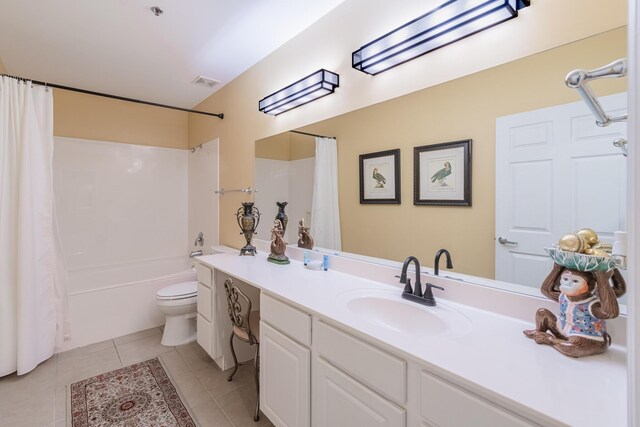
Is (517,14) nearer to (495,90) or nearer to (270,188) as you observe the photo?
(495,90)

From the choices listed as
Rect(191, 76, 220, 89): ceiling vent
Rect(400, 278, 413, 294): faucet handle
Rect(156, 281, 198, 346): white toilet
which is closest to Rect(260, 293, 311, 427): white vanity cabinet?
Rect(400, 278, 413, 294): faucet handle

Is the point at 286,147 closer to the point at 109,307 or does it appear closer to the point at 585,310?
the point at 585,310

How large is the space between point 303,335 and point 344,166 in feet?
3.39

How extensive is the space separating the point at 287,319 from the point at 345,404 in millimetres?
429

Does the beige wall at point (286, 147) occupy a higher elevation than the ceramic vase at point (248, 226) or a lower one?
higher

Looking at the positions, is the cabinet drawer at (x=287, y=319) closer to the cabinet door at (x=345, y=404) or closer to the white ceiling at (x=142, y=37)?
the cabinet door at (x=345, y=404)

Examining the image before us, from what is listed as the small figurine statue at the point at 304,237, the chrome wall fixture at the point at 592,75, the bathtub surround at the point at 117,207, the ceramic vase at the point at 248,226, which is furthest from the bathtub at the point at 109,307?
the chrome wall fixture at the point at 592,75

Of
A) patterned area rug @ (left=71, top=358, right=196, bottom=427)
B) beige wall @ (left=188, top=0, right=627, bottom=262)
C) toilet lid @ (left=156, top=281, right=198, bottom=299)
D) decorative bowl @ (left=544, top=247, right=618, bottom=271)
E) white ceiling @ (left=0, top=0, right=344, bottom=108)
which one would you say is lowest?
patterned area rug @ (left=71, top=358, right=196, bottom=427)

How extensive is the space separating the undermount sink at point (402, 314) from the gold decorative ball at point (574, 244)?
410 millimetres

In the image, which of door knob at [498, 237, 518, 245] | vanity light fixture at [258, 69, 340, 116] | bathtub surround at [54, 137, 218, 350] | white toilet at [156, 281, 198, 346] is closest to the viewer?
door knob at [498, 237, 518, 245]

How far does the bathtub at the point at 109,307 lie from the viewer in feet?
8.20

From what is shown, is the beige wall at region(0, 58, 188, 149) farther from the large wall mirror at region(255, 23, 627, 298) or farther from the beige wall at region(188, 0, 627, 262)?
the large wall mirror at region(255, 23, 627, 298)

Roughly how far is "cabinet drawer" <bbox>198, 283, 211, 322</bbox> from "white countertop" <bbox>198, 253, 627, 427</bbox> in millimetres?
1121

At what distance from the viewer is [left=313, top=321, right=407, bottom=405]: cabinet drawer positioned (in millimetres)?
923
